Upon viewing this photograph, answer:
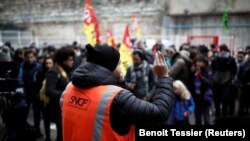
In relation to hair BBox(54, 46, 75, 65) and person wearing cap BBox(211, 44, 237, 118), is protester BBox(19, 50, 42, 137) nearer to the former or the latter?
hair BBox(54, 46, 75, 65)

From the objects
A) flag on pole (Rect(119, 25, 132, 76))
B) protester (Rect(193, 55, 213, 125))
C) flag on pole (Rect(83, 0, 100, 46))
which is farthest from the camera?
flag on pole (Rect(83, 0, 100, 46))

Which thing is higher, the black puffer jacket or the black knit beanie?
the black knit beanie

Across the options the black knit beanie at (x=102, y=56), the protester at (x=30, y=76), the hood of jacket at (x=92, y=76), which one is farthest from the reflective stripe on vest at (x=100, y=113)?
the protester at (x=30, y=76)

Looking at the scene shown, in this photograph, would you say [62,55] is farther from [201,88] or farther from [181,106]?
[201,88]

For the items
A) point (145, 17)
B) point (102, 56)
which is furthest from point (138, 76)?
point (145, 17)

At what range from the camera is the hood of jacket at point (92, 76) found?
218 centimetres

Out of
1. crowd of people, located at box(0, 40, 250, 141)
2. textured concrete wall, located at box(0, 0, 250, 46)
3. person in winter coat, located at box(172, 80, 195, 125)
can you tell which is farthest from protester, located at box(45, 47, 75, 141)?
textured concrete wall, located at box(0, 0, 250, 46)

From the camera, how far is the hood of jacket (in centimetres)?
218

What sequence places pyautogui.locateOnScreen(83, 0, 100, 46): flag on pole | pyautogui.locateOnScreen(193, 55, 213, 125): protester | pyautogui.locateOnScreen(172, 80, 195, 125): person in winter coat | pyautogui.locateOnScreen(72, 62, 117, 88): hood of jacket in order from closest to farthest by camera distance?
pyautogui.locateOnScreen(72, 62, 117, 88): hood of jacket
pyautogui.locateOnScreen(172, 80, 195, 125): person in winter coat
pyautogui.locateOnScreen(193, 55, 213, 125): protester
pyautogui.locateOnScreen(83, 0, 100, 46): flag on pole

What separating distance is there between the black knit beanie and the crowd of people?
4.45 feet

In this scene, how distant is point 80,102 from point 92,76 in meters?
0.20

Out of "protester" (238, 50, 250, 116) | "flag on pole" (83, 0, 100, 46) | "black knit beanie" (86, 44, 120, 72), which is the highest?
"flag on pole" (83, 0, 100, 46)

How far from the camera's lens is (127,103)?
2055mm

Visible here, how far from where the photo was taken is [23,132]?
5.43 m
